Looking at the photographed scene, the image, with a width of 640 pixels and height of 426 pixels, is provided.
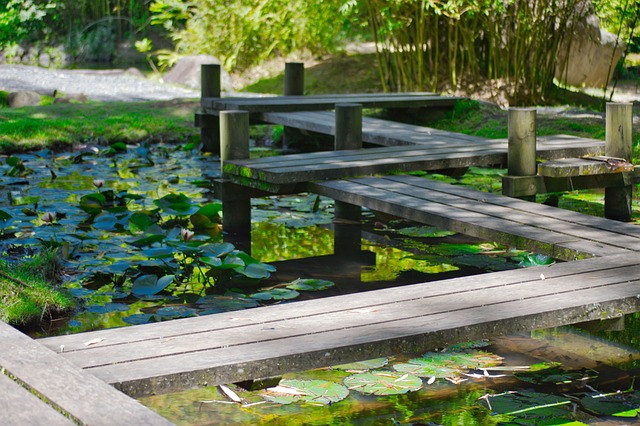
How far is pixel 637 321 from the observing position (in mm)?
4016

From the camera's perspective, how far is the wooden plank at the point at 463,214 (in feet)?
13.1

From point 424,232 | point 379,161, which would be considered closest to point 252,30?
point 379,161

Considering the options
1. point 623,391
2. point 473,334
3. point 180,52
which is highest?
point 180,52

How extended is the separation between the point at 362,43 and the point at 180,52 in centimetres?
329

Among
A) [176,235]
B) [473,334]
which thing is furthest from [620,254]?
[176,235]

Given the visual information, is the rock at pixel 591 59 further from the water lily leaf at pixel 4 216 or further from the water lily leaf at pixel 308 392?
the water lily leaf at pixel 308 392

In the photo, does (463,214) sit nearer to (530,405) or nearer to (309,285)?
(309,285)

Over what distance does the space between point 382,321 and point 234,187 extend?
9.42 feet

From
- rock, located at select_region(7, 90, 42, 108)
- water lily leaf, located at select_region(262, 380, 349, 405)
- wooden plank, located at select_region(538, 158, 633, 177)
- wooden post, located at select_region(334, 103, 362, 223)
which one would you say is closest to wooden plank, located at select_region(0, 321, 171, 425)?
water lily leaf, located at select_region(262, 380, 349, 405)

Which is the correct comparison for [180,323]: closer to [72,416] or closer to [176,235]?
[72,416]

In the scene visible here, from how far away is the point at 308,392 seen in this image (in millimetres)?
3127

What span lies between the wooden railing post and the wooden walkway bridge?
437cm

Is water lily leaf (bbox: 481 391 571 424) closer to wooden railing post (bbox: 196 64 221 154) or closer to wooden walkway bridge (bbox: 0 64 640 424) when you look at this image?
wooden walkway bridge (bbox: 0 64 640 424)

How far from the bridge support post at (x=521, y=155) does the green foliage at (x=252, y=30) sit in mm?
7897
